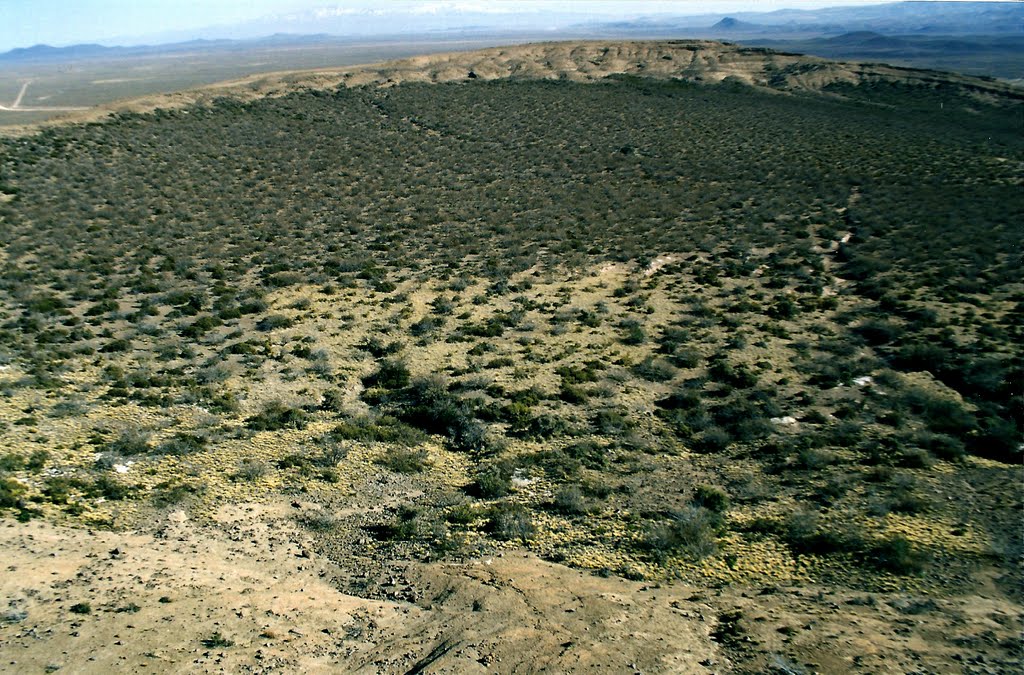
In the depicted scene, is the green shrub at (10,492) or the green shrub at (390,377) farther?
the green shrub at (390,377)

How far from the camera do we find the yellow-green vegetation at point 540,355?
1229 cm

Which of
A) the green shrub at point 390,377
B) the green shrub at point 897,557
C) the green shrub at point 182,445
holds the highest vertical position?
the green shrub at point 182,445

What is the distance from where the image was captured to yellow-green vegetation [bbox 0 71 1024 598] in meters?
12.3

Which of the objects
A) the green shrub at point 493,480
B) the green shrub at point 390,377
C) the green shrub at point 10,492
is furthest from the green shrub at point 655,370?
the green shrub at point 10,492

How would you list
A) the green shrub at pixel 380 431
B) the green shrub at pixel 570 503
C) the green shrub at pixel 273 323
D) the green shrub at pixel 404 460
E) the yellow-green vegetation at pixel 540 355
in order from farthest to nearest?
the green shrub at pixel 273 323 < the green shrub at pixel 380 431 < the green shrub at pixel 404 460 < the green shrub at pixel 570 503 < the yellow-green vegetation at pixel 540 355

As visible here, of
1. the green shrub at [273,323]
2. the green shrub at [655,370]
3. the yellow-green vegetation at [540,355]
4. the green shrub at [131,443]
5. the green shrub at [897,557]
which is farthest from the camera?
the green shrub at [273,323]

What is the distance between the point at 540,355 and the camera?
19.5 metres

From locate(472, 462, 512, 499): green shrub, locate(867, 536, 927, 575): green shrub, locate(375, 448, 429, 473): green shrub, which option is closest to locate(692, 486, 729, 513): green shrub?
locate(867, 536, 927, 575): green shrub

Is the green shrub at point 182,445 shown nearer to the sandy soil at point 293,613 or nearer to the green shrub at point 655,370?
the sandy soil at point 293,613

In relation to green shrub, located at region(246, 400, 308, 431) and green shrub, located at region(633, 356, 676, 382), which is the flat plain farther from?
green shrub, located at region(633, 356, 676, 382)

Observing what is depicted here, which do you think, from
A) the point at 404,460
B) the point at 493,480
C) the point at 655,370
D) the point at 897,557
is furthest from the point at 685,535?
the point at 655,370

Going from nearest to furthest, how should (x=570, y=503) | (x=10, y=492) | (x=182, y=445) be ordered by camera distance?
(x=10, y=492)
(x=570, y=503)
(x=182, y=445)

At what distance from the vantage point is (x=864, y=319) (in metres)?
22.0

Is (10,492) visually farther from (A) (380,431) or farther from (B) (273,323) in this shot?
(B) (273,323)
